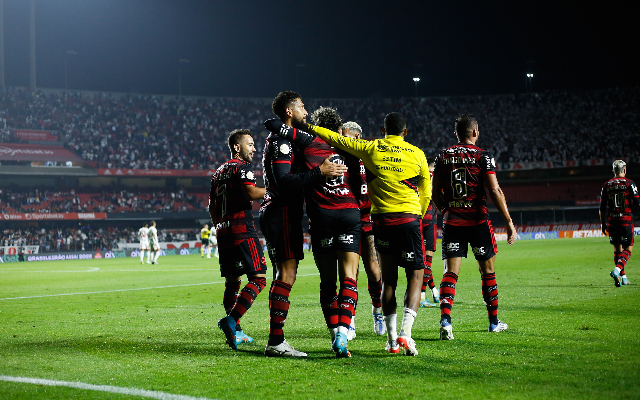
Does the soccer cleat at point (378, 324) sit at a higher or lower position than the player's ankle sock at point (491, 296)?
lower

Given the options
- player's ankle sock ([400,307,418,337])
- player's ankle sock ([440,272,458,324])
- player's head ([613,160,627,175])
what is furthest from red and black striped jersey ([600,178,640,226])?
player's ankle sock ([400,307,418,337])

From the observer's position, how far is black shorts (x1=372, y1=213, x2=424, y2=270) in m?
5.92

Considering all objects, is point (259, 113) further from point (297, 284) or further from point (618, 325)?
point (618, 325)

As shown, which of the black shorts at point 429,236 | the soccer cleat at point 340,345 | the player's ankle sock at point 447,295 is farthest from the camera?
the black shorts at point 429,236

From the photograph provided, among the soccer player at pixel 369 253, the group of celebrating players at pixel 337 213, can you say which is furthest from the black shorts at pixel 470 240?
the soccer player at pixel 369 253

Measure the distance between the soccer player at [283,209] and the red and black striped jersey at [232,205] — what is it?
83 cm

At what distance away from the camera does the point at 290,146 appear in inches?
232

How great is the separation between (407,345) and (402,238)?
3.39 feet

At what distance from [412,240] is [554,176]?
60.1 meters

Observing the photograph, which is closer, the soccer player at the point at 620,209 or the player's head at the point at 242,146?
the player's head at the point at 242,146

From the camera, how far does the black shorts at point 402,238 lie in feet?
19.4

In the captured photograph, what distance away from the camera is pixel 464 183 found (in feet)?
23.9

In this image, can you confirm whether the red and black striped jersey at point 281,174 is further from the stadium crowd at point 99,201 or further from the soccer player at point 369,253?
the stadium crowd at point 99,201


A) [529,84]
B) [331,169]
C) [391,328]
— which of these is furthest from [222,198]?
[529,84]
